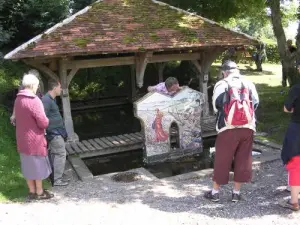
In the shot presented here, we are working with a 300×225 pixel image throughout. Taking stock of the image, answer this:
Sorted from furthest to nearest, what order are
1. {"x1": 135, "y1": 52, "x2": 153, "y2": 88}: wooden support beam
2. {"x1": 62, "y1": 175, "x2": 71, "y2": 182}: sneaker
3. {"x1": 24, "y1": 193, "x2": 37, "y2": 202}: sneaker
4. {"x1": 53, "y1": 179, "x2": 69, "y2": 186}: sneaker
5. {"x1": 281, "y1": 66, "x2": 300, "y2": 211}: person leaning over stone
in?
{"x1": 135, "y1": 52, "x2": 153, "y2": 88}: wooden support beam
{"x1": 62, "y1": 175, "x2": 71, "y2": 182}: sneaker
{"x1": 53, "y1": 179, "x2": 69, "y2": 186}: sneaker
{"x1": 24, "y1": 193, "x2": 37, "y2": 202}: sneaker
{"x1": 281, "y1": 66, "x2": 300, "y2": 211}: person leaning over stone

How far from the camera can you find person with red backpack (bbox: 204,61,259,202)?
432 cm

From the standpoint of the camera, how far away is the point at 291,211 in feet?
14.2

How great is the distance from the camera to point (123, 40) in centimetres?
820

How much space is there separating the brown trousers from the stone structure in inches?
106

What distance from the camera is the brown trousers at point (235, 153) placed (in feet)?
14.5

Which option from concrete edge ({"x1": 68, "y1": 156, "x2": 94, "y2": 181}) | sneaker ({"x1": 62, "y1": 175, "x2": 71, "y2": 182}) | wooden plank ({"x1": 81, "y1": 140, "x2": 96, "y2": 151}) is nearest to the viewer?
sneaker ({"x1": 62, "y1": 175, "x2": 71, "y2": 182})

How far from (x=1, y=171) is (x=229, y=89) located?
4.07 metres

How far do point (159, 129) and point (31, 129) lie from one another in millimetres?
3032

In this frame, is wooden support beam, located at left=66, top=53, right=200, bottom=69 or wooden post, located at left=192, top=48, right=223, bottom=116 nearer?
wooden support beam, located at left=66, top=53, right=200, bottom=69

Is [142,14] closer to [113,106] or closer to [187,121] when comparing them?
[187,121]

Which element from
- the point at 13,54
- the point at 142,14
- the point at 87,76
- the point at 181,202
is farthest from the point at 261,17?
the point at 181,202

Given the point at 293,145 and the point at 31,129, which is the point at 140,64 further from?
the point at 293,145

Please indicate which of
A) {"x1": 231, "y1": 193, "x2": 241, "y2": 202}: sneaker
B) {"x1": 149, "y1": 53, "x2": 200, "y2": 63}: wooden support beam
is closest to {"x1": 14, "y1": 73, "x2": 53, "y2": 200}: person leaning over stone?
{"x1": 231, "y1": 193, "x2": 241, "y2": 202}: sneaker

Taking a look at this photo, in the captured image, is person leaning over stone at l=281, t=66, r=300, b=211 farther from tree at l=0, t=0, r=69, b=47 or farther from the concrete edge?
tree at l=0, t=0, r=69, b=47
